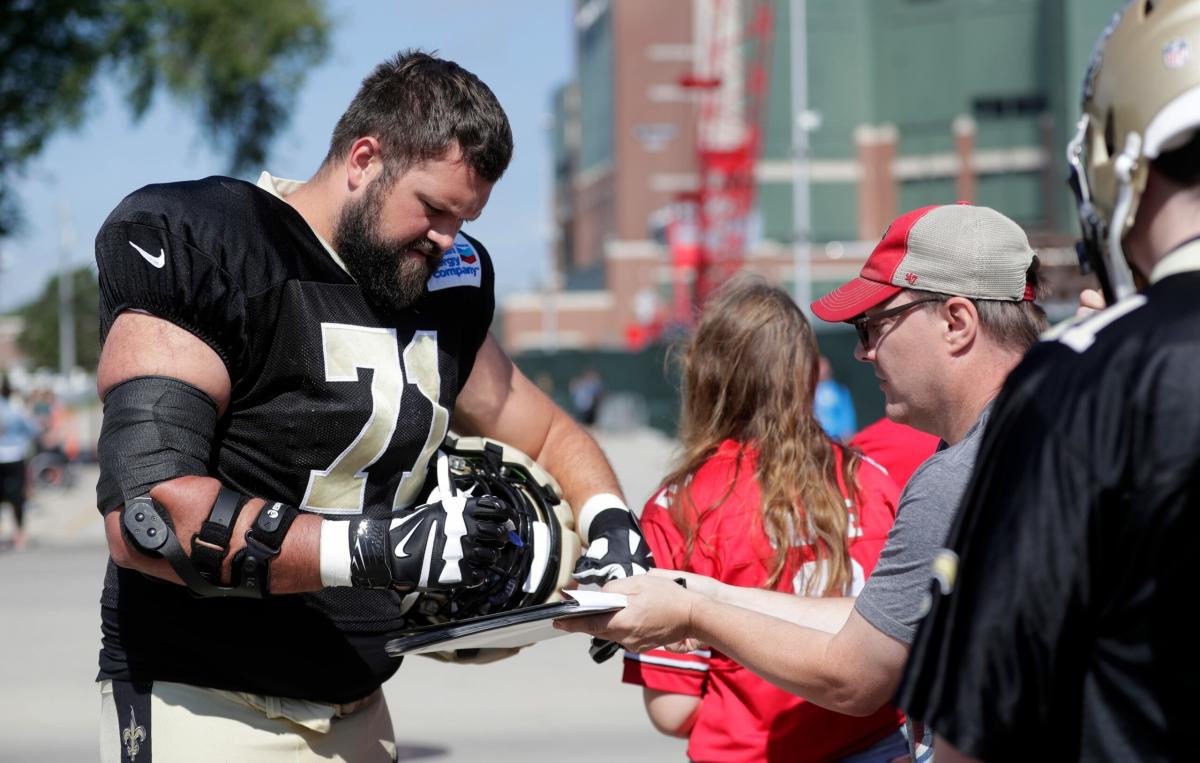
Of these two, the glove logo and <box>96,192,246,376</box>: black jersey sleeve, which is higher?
<box>96,192,246,376</box>: black jersey sleeve

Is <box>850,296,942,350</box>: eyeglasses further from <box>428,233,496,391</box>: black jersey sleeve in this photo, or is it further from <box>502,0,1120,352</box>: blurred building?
<box>502,0,1120,352</box>: blurred building

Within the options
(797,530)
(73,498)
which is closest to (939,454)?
(797,530)

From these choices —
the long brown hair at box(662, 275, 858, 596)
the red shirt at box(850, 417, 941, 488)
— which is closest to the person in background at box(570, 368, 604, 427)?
the red shirt at box(850, 417, 941, 488)

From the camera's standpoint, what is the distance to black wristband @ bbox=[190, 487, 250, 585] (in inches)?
94.9

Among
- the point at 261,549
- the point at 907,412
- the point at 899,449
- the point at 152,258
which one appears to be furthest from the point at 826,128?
the point at 261,549

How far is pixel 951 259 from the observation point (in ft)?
8.43

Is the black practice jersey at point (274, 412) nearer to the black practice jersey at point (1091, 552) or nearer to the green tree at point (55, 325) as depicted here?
A: the black practice jersey at point (1091, 552)

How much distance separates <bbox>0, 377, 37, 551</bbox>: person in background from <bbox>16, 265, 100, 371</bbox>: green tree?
3010cm

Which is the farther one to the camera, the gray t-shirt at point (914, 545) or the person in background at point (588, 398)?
the person in background at point (588, 398)

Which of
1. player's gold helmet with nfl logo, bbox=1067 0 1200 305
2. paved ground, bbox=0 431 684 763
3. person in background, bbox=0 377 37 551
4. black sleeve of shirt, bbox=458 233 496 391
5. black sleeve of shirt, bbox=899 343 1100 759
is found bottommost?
paved ground, bbox=0 431 684 763

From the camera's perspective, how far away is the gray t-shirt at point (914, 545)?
88.6 inches

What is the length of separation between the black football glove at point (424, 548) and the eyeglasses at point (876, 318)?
2.87 ft

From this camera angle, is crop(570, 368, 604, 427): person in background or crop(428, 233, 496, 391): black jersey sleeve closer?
crop(428, 233, 496, 391): black jersey sleeve

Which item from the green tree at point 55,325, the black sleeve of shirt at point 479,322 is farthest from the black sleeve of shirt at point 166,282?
the green tree at point 55,325
